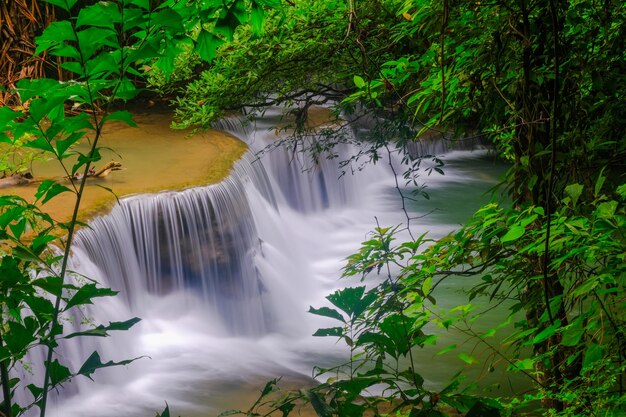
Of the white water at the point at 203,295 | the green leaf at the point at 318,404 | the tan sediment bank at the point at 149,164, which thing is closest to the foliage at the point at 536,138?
the green leaf at the point at 318,404

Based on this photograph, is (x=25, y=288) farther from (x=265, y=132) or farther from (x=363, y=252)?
(x=265, y=132)

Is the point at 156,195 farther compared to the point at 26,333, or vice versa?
the point at 156,195

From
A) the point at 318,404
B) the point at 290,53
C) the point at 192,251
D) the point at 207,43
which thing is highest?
the point at 290,53

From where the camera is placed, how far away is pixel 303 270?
8.41 m

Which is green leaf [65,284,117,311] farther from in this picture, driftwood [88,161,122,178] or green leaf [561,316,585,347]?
driftwood [88,161,122,178]

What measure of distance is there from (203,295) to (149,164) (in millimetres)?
1752

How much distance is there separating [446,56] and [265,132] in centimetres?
737

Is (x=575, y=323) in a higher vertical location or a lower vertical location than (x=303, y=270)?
higher

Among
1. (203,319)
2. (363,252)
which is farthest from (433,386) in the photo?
(363,252)

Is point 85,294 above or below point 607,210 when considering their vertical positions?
above

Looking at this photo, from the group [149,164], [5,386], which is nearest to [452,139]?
[5,386]

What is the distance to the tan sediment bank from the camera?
640 centimetres

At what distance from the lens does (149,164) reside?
311 inches

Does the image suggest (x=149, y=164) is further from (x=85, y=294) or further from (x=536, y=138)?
(x=85, y=294)
